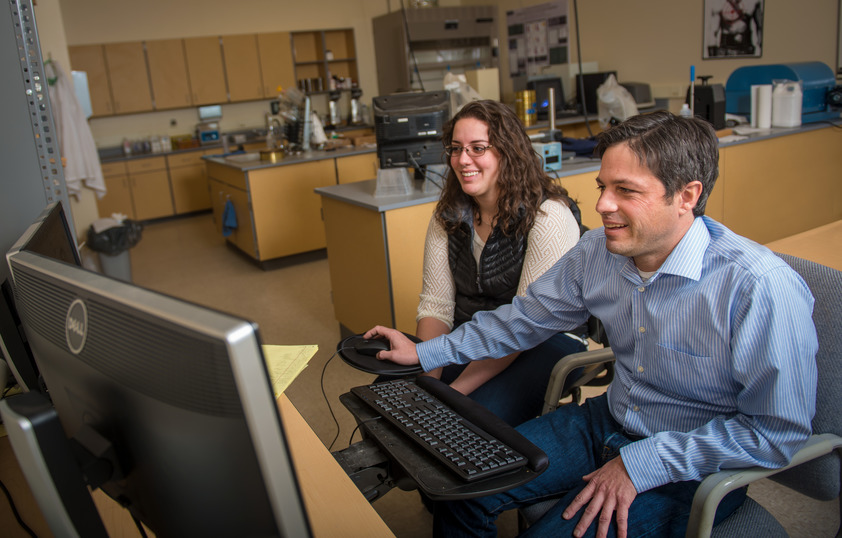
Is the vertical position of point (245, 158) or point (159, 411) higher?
point (245, 158)

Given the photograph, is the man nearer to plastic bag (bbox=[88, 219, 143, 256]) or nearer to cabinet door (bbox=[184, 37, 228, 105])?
plastic bag (bbox=[88, 219, 143, 256])

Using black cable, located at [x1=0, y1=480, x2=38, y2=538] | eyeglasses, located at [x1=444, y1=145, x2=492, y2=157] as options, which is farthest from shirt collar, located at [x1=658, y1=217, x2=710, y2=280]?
black cable, located at [x1=0, y1=480, x2=38, y2=538]

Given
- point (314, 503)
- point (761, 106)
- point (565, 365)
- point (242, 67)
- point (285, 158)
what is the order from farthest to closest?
point (242, 67), point (285, 158), point (761, 106), point (565, 365), point (314, 503)

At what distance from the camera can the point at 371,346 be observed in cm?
143

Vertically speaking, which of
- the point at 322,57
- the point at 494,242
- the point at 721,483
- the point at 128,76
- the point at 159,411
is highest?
the point at 322,57

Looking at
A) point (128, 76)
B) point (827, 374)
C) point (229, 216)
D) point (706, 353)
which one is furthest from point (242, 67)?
point (827, 374)

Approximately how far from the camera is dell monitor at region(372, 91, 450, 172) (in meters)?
3.13

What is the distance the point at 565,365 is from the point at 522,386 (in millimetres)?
239

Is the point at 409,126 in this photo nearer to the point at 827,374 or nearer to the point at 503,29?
the point at 827,374

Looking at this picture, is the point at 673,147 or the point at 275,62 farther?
the point at 275,62

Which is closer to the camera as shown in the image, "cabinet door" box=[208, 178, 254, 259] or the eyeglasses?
the eyeglasses

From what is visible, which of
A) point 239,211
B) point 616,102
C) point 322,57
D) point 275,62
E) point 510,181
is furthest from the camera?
point 322,57

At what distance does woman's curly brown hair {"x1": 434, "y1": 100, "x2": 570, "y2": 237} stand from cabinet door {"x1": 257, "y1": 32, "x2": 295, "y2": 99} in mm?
6212

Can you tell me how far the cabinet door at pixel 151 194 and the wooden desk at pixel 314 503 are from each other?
6377mm
